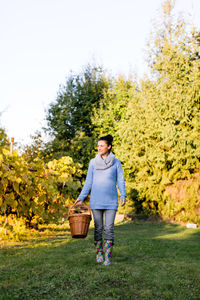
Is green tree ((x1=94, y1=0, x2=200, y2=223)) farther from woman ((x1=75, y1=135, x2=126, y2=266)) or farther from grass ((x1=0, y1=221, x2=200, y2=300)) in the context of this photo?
woman ((x1=75, y1=135, x2=126, y2=266))

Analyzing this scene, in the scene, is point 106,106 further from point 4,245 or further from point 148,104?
point 4,245

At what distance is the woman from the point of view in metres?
4.98

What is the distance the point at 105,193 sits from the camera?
16.5 feet

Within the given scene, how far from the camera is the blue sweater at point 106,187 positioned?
500 centimetres

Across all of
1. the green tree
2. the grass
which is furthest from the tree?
the grass

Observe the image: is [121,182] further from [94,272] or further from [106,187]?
[94,272]

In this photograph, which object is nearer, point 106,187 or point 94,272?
point 94,272

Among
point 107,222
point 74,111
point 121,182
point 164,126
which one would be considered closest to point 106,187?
point 121,182

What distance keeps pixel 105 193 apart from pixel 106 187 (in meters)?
0.09

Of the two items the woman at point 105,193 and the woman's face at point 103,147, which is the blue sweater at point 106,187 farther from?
the woman's face at point 103,147

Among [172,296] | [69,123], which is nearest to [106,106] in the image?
[69,123]

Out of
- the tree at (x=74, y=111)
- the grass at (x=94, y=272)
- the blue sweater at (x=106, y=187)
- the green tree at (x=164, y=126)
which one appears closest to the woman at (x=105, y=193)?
the blue sweater at (x=106, y=187)

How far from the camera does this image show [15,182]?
4.50 meters

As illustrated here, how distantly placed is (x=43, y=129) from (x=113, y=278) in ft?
58.9
